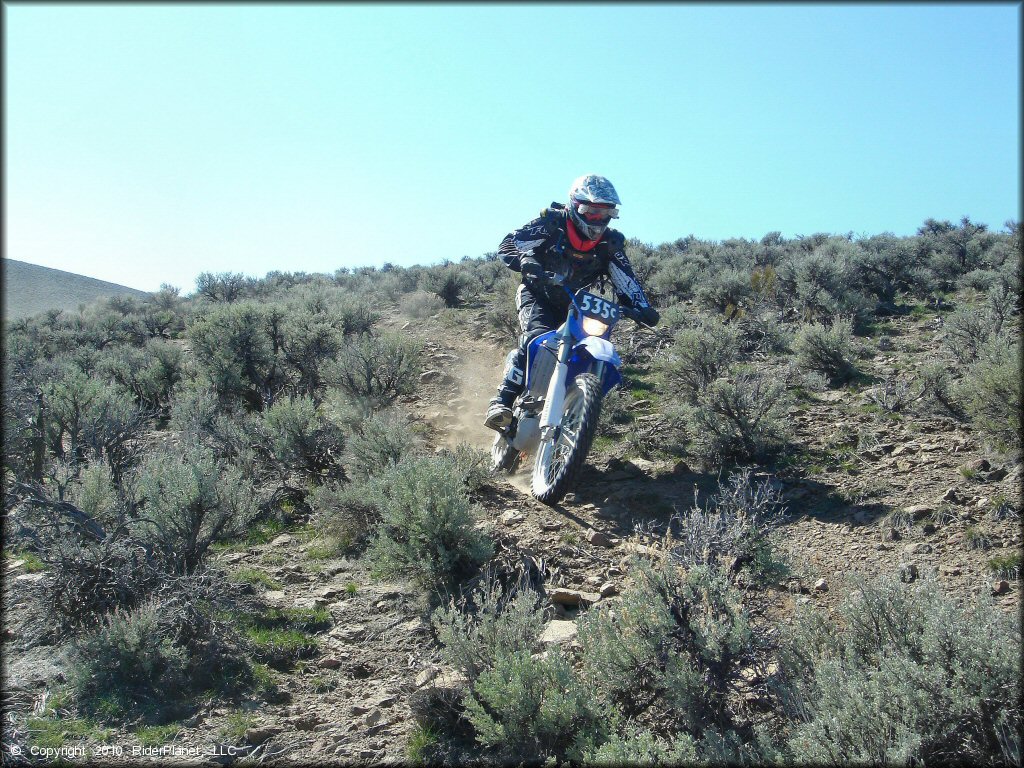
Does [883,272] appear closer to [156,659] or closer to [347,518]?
[347,518]

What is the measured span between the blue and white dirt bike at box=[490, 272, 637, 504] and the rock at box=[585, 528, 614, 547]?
1.21ft

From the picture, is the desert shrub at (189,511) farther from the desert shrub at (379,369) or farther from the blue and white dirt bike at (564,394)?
the desert shrub at (379,369)

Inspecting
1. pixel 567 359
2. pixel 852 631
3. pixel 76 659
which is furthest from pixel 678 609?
pixel 76 659

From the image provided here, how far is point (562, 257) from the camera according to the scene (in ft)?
18.9

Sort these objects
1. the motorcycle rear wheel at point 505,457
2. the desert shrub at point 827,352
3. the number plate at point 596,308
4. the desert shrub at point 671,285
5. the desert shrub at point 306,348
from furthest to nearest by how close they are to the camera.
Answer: the desert shrub at point 671,285 < the desert shrub at point 306,348 < the desert shrub at point 827,352 < the motorcycle rear wheel at point 505,457 < the number plate at point 596,308

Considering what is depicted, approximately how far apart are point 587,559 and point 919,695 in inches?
87.8

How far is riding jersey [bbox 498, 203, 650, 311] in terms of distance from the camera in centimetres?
567

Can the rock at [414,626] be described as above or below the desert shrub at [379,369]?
below

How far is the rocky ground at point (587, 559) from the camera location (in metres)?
2.84

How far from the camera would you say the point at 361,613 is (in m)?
3.75

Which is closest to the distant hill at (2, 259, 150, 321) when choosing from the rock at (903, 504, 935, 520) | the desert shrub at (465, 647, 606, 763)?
the desert shrub at (465, 647, 606, 763)

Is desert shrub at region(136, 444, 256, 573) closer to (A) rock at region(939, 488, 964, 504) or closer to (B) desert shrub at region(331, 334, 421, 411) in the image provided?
(B) desert shrub at region(331, 334, 421, 411)

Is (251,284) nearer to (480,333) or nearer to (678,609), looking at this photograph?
(480,333)

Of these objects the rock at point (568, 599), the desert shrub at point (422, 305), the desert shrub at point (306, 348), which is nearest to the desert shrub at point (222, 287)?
the desert shrub at point (422, 305)
